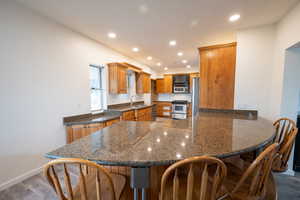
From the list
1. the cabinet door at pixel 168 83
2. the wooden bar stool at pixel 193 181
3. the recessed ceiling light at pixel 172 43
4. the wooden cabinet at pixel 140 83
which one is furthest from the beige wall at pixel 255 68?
the cabinet door at pixel 168 83

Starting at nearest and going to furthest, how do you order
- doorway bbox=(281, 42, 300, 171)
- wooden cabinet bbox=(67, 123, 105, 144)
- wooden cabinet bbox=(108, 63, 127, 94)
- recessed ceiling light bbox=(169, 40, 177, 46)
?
doorway bbox=(281, 42, 300, 171) → wooden cabinet bbox=(67, 123, 105, 144) → recessed ceiling light bbox=(169, 40, 177, 46) → wooden cabinet bbox=(108, 63, 127, 94)

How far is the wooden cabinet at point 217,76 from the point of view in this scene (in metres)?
2.69

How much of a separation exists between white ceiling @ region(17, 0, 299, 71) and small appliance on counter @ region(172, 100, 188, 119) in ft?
11.6

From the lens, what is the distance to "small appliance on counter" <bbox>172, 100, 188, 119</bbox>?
616cm

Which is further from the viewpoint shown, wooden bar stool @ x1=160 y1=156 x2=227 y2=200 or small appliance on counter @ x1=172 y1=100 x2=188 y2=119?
small appliance on counter @ x1=172 y1=100 x2=188 y2=119

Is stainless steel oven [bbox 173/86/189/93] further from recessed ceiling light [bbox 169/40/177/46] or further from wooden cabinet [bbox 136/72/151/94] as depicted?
recessed ceiling light [bbox 169/40/177/46]

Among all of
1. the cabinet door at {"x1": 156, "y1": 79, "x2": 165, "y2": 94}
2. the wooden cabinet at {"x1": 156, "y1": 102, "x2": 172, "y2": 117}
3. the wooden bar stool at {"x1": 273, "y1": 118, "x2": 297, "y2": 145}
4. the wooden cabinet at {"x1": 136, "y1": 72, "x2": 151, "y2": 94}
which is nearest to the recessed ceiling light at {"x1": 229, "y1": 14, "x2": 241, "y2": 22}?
the wooden bar stool at {"x1": 273, "y1": 118, "x2": 297, "y2": 145}

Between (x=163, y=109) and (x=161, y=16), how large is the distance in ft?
17.3

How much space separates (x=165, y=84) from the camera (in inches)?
266

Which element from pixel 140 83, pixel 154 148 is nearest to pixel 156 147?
pixel 154 148

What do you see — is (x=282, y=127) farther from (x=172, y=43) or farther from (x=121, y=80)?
(x=121, y=80)

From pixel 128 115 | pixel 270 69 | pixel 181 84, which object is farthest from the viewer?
pixel 181 84

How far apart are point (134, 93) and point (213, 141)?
171 inches

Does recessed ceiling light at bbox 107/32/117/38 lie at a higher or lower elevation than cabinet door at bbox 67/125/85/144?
higher
